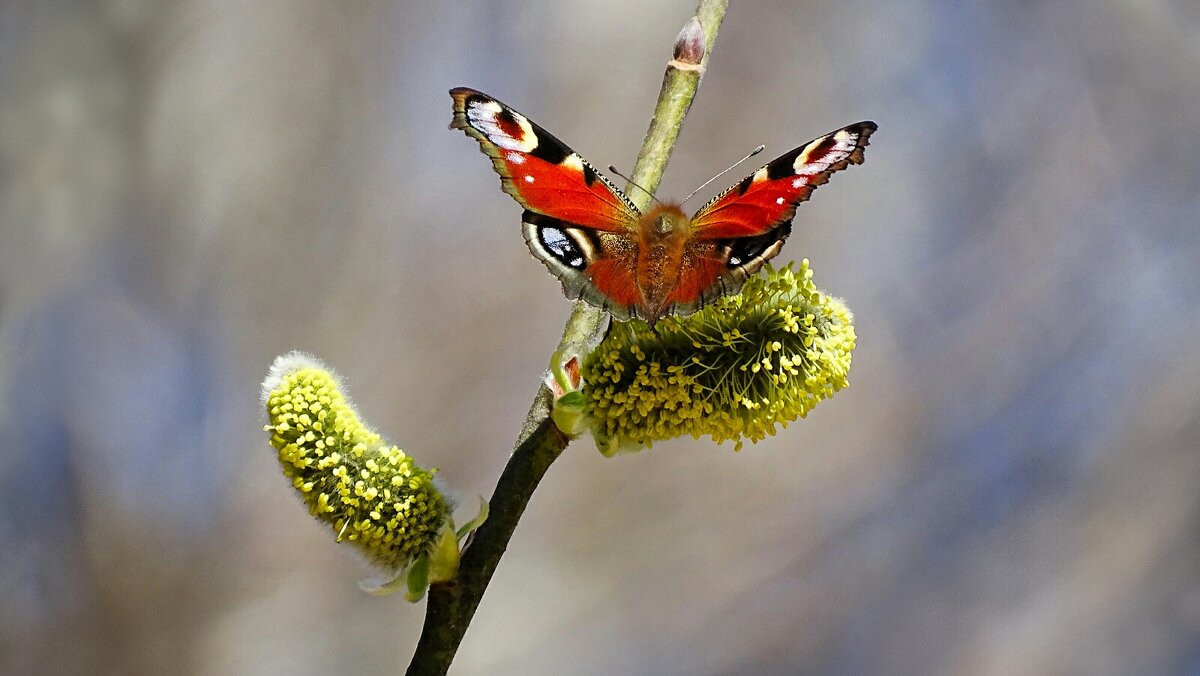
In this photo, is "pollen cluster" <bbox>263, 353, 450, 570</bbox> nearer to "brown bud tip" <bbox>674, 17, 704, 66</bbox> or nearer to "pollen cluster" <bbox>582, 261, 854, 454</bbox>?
"pollen cluster" <bbox>582, 261, 854, 454</bbox>

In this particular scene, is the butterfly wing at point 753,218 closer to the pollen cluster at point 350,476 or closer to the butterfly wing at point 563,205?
the butterfly wing at point 563,205

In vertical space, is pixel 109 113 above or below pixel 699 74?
above

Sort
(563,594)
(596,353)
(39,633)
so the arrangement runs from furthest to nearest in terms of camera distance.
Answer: (563,594), (39,633), (596,353)

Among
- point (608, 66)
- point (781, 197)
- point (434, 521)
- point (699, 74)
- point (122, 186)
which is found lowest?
point (434, 521)

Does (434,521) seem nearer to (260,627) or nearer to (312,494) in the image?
(312,494)

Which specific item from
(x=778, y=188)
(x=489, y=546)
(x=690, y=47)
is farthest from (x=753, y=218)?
(x=489, y=546)

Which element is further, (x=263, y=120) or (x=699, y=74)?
(x=263, y=120)

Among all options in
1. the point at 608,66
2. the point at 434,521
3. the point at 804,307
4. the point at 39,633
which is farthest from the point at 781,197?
the point at 39,633
